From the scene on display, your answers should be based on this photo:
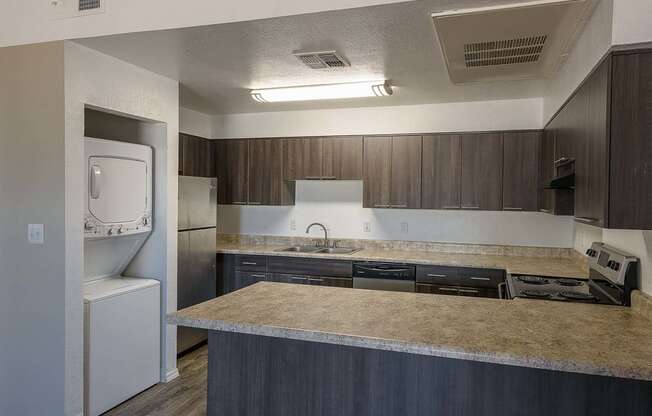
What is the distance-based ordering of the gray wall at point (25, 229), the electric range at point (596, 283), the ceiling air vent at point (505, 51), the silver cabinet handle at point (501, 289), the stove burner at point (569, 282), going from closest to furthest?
the electric range at point (596, 283) → the ceiling air vent at point (505, 51) → the gray wall at point (25, 229) → the stove burner at point (569, 282) → the silver cabinet handle at point (501, 289)

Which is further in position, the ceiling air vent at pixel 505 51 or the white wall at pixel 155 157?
the white wall at pixel 155 157

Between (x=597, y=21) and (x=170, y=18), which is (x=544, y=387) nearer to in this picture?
(x=597, y=21)

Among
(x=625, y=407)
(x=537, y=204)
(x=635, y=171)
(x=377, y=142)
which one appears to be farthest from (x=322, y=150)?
(x=625, y=407)

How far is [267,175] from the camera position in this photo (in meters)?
4.89

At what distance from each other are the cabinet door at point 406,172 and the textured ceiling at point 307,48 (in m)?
0.45

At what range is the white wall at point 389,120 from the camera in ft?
14.1

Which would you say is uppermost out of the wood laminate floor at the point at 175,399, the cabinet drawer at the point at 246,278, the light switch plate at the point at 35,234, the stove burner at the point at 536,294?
the light switch plate at the point at 35,234

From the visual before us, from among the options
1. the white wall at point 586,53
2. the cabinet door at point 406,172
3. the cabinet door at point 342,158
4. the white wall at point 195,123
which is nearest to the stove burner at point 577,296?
the white wall at point 586,53

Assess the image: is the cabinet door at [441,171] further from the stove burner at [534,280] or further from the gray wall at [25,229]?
the gray wall at [25,229]

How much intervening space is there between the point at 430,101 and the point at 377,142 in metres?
0.65

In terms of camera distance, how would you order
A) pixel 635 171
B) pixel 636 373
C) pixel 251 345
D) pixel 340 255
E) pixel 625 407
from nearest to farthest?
pixel 636 373, pixel 625 407, pixel 635 171, pixel 251 345, pixel 340 255

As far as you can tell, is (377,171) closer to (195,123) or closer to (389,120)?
(389,120)

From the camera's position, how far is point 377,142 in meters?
4.51

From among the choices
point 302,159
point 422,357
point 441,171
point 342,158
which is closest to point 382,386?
point 422,357
